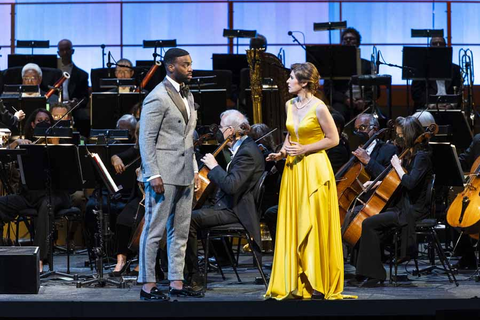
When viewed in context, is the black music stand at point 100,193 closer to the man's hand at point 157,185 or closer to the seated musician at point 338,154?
the man's hand at point 157,185

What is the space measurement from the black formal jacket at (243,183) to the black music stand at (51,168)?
3.36 feet

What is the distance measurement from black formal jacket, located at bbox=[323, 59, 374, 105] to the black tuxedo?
4019mm

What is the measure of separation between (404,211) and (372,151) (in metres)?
0.93

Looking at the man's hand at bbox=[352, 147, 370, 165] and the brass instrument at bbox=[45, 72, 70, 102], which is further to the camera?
the brass instrument at bbox=[45, 72, 70, 102]

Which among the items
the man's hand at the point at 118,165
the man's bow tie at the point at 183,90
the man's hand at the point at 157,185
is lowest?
the man's hand at the point at 157,185

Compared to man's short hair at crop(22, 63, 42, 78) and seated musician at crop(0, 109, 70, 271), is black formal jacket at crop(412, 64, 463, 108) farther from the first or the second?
seated musician at crop(0, 109, 70, 271)

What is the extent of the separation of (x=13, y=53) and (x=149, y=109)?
685cm

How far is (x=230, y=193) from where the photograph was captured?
6.01m

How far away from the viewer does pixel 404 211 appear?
615 centimetres

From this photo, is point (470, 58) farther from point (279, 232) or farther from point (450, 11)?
point (279, 232)

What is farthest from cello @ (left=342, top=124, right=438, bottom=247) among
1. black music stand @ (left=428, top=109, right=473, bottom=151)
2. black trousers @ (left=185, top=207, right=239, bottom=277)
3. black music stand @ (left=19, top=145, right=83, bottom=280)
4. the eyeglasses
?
black music stand @ (left=428, top=109, right=473, bottom=151)

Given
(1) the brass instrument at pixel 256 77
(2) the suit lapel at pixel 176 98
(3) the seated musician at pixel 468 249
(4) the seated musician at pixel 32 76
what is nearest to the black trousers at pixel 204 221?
(2) the suit lapel at pixel 176 98

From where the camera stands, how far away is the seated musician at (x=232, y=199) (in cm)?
600

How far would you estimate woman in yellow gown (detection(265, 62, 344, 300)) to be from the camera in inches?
203
